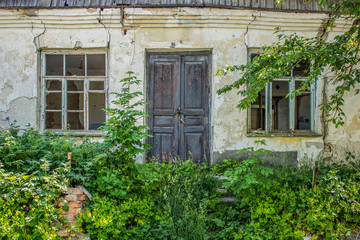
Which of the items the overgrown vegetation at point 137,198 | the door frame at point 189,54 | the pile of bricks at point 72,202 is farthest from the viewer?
the door frame at point 189,54

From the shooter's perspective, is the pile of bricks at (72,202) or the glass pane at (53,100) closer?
the pile of bricks at (72,202)

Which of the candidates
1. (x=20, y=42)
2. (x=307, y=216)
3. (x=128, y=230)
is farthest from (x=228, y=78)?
(x=20, y=42)

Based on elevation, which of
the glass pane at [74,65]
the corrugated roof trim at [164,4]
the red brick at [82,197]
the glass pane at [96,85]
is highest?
the corrugated roof trim at [164,4]

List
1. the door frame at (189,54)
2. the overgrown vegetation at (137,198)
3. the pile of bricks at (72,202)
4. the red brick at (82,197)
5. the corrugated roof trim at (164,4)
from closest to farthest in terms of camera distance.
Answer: the overgrown vegetation at (137,198) < the pile of bricks at (72,202) < the red brick at (82,197) < the corrugated roof trim at (164,4) < the door frame at (189,54)

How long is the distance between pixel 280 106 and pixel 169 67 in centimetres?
248

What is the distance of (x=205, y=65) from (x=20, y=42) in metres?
3.81

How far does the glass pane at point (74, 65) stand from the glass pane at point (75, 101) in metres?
0.44

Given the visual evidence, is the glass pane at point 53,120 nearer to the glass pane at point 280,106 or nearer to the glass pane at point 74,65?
the glass pane at point 74,65

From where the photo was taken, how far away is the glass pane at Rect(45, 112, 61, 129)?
5.86m

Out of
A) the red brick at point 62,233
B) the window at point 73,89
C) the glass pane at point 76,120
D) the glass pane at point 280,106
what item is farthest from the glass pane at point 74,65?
the glass pane at point 280,106

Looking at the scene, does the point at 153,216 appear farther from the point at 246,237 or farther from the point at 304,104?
the point at 304,104

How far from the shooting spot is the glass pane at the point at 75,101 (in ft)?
19.3

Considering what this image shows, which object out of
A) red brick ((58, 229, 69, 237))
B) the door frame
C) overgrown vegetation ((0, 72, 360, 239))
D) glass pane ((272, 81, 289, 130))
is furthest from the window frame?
glass pane ((272, 81, 289, 130))

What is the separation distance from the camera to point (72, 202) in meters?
3.33
